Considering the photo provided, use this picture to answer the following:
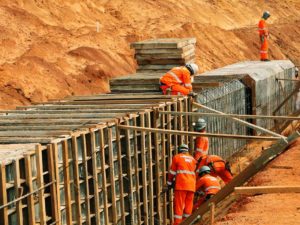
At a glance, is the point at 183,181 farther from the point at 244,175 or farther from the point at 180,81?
the point at 180,81

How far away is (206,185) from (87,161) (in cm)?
245

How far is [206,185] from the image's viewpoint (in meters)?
12.2

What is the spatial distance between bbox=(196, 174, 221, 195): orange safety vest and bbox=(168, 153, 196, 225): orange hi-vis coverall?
0.61 feet

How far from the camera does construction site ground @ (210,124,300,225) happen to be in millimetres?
10891

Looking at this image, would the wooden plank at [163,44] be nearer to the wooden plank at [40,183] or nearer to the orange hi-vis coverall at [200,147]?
the orange hi-vis coverall at [200,147]

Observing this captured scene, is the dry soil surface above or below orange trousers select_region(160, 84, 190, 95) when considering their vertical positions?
below

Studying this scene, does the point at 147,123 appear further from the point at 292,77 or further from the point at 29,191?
the point at 292,77

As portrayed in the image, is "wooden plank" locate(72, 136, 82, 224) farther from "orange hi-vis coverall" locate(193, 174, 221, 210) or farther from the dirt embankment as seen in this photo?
the dirt embankment

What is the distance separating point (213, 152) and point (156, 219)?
3.98 m

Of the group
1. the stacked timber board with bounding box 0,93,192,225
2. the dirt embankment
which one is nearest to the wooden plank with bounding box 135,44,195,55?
the stacked timber board with bounding box 0,93,192,225

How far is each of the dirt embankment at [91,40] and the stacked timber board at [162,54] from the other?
167 inches

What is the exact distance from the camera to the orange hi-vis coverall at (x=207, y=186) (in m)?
12.1

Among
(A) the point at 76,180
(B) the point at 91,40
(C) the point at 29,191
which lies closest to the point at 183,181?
(A) the point at 76,180

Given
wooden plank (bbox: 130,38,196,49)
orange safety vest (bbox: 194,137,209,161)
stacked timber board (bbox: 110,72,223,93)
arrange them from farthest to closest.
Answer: wooden plank (bbox: 130,38,196,49) → stacked timber board (bbox: 110,72,223,93) → orange safety vest (bbox: 194,137,209,161)
